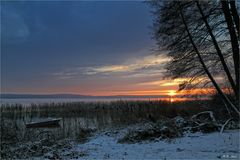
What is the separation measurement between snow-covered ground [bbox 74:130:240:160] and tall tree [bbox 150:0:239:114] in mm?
1592

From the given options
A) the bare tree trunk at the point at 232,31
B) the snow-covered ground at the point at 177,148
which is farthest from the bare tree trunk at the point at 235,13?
the snow-covered ground at the point at 177,148

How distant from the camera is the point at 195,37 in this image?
1516 cm

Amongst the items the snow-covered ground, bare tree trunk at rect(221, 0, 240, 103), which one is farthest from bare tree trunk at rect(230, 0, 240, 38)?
the snow-covered ground

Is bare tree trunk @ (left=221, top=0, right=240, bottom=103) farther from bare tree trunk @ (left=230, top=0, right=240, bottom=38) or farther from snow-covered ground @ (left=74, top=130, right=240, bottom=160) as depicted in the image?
snow-covered ground @ (left=74, top=130, right=240, bottom=160)

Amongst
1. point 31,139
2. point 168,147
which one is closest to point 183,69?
point 168,147

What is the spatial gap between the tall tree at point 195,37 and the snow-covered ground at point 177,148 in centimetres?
159

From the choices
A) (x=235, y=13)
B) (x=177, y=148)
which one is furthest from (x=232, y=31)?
(x=177, y=148)

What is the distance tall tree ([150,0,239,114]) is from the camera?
14.5 metres

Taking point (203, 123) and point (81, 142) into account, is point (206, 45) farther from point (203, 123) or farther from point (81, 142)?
point (81, 142)

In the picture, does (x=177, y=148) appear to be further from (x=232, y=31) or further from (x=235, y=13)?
(x=235, y=13)

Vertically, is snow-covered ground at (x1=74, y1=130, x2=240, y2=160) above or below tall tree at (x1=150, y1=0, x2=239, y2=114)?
below

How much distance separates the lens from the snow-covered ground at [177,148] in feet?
38.5

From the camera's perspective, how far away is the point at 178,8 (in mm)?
14766

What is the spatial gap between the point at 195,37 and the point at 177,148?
485 cm
